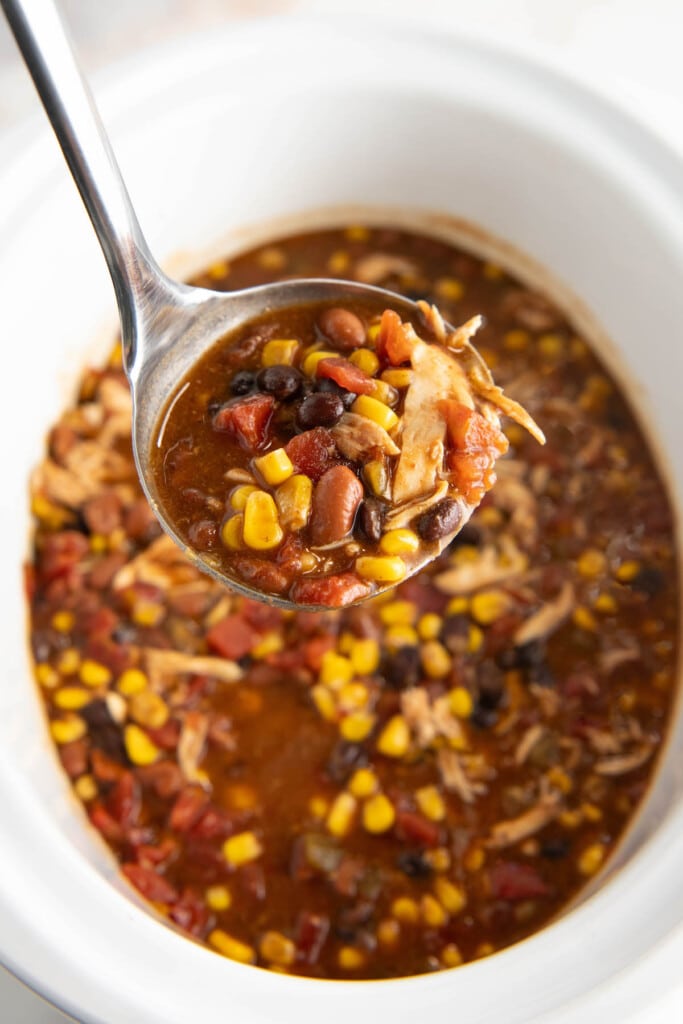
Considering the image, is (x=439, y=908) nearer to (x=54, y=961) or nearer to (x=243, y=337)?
(x=54, y=961)

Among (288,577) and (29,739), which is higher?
(288,577)

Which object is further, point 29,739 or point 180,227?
point 180,227

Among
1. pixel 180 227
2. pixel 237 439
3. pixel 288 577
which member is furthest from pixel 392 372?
pixel 180 227

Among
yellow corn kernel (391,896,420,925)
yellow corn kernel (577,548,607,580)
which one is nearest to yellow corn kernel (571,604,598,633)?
yellow corn kernel (577,548,607,580)

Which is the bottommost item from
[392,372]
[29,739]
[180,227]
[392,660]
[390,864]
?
[29,739]

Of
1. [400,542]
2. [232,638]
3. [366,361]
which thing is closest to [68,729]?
[232,638]

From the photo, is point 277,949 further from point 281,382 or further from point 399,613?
point 281,382

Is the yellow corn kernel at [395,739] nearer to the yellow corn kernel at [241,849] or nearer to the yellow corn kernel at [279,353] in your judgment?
the yellow corn kernel at [241,849]
